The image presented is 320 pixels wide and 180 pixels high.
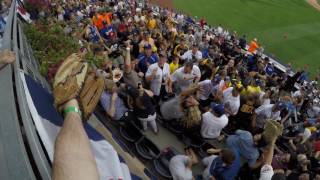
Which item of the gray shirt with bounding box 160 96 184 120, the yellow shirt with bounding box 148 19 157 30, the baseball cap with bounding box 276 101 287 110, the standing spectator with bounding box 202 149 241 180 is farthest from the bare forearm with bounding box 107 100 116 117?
the yellow shirt with bounding box 148 19 157 30

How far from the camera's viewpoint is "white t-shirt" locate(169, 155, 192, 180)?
5.19 metres

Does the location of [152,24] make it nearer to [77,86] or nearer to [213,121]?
[213,121]

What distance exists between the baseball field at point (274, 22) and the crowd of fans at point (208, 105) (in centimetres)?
663

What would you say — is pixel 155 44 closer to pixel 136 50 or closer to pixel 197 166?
pixel 136 50

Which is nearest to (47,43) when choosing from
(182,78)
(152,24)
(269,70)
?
(182,78)

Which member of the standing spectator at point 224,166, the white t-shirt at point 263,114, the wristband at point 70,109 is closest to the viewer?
the wristband at point 70,109

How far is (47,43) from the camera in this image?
4059 mm

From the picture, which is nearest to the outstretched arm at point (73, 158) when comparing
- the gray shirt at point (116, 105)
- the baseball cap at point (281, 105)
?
the gray shirt at point (116, 105)

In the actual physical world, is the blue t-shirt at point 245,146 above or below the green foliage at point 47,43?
below

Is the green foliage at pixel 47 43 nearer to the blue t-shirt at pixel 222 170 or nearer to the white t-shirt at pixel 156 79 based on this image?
the blue t-shirt at pixel 222 170

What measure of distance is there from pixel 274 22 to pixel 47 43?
20829 mm

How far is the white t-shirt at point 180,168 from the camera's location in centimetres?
519

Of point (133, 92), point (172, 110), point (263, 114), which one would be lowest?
point (263, 114)

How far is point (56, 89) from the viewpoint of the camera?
2.26 metres
